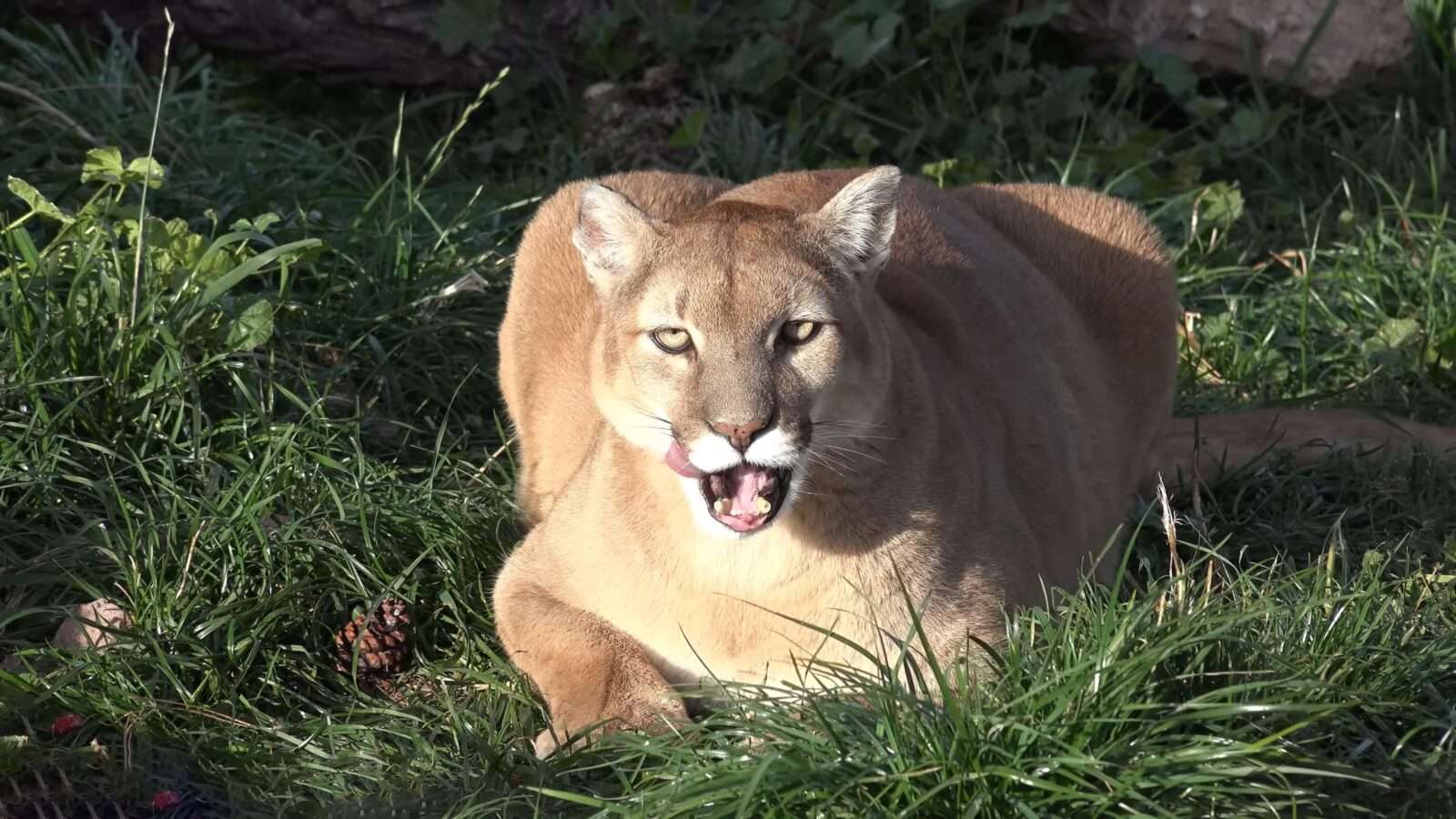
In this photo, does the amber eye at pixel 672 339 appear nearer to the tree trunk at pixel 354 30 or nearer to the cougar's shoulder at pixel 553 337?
the cougar's shoulder at pixel 553 337

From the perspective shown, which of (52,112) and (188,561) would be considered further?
(52,112)

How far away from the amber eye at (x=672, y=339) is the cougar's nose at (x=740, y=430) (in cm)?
21

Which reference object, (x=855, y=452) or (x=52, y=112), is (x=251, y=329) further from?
(x=855, y=452)

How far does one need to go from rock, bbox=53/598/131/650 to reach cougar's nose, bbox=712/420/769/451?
1528mm

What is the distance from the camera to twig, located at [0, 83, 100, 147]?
16.8 feet

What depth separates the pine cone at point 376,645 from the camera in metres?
4.01

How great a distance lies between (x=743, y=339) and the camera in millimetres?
3285

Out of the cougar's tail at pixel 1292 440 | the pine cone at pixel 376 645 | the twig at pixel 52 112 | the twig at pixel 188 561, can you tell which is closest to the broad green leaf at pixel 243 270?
the twig at pixel 188 561

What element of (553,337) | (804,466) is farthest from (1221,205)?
(804,466)

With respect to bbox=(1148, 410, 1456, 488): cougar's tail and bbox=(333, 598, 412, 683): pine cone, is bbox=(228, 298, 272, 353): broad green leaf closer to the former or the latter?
bbox=(333, 598, 412, 683): pine cone

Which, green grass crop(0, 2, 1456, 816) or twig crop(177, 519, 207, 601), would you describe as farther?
twig crop(177, 519, 207, 601)

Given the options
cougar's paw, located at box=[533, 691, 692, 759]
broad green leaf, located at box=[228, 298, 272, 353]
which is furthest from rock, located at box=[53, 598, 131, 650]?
cougar's paw, located at box=[533, 691, 692, 759]

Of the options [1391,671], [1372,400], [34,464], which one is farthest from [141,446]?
[1372,400]

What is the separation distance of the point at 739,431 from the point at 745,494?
189mm
